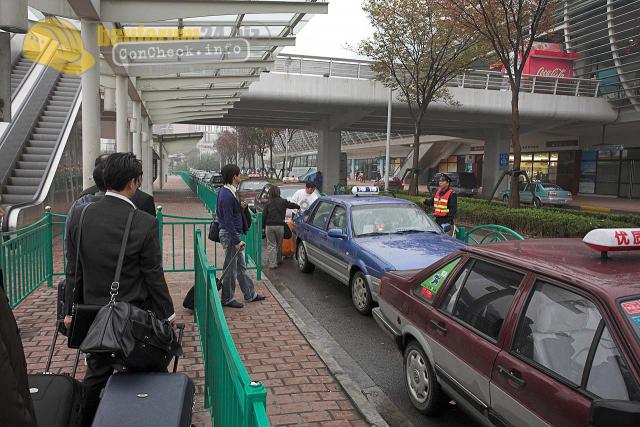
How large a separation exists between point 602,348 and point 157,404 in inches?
83.4

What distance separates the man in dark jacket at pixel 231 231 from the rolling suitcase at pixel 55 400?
12.7 feet

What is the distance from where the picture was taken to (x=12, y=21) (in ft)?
10.2

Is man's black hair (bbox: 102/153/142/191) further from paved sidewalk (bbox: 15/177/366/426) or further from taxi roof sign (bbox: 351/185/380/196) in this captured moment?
taxi roof sign (bbox: 351/185/380/196)

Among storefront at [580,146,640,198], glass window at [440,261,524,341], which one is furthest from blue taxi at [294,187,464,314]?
storefront at [580,146,640,198]

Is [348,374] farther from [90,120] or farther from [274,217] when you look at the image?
[90,120]

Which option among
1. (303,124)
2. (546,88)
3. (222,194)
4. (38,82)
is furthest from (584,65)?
(222,194)

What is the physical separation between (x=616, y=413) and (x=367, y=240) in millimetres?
4837

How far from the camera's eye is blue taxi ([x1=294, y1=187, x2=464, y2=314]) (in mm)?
6082

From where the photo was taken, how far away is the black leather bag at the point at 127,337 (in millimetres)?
2502

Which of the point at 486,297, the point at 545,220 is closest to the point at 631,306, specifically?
the point at 486,297

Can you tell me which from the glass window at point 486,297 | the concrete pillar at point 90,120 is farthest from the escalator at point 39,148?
the glass window at point 486,297

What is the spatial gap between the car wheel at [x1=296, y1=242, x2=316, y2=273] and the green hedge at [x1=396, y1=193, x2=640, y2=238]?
20.3ft

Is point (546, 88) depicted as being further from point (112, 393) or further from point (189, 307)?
point (112, 393)

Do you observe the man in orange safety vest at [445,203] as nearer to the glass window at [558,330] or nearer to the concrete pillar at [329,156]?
the glass window at [558,330]
